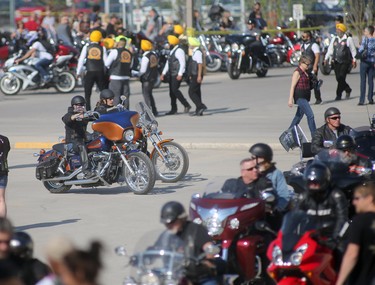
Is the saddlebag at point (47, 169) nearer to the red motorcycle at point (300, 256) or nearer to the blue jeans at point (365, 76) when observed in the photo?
the red motorcycle at point (300, 256)

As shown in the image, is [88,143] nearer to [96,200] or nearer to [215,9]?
[96,200]

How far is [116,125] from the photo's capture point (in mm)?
Result: 14266

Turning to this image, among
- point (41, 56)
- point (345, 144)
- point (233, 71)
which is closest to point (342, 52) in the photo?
point (233, 71)

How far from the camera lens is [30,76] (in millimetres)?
28844

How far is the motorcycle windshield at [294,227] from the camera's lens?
25.8 ft

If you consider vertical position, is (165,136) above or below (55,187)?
below

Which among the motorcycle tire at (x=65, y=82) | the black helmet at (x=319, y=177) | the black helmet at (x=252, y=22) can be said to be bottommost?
the motorcycle tire at (x=65, y=82)

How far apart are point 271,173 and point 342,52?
53.7ft

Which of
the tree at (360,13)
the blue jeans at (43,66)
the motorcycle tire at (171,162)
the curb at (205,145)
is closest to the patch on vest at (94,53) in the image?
the curb at (205,145)

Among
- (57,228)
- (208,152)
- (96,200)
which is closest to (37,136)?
(208,152)

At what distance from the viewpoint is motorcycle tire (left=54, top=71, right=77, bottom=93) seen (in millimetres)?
29312

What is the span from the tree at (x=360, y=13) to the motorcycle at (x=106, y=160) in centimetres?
2305

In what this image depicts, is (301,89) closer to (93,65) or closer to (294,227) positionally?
(93,65)

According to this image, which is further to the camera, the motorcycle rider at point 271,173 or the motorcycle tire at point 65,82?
the motorcycle tire at point 65,82
